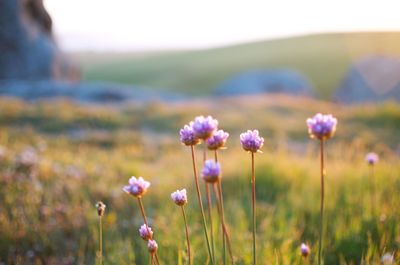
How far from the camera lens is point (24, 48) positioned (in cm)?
1688

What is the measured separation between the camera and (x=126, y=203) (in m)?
3.82

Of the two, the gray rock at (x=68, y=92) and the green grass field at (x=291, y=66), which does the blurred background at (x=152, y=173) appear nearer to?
the gray rock at (x=68, y=92)

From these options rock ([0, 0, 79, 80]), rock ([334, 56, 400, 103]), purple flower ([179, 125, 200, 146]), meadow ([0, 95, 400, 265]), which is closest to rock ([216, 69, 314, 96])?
rock ([334, 56, 400, 103])

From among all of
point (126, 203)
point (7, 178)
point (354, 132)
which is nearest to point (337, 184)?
point (126, 203)

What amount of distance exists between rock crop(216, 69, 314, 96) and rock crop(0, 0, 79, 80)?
Result: 9.72 metres

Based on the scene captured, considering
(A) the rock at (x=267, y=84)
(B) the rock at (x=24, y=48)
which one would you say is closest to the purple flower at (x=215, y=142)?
(B) the rock at (x=24, y=48)

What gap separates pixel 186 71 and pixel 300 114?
30913 millimetres

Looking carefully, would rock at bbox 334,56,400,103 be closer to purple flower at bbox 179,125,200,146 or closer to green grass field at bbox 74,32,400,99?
green grass field at bbox 74,32,400,99

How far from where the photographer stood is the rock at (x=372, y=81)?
18344mm

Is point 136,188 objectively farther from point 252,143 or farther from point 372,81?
point 372,81

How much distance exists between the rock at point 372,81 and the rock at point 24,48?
1375 centimetres

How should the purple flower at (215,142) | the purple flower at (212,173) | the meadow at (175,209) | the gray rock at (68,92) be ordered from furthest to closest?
the gray rock at (68,92), the meadow at (175,209), the purple flower at (215,142), the purple flower at (212,173)

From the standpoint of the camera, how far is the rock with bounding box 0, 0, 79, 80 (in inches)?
654

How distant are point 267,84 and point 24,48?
13.1 meters
